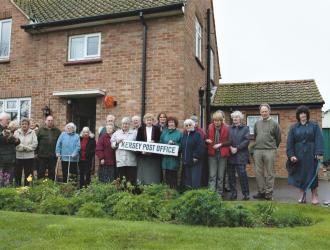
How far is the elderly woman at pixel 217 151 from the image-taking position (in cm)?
809

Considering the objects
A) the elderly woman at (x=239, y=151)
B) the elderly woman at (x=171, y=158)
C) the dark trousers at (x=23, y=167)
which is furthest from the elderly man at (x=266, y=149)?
the dark trousers at (x=23, y=167)

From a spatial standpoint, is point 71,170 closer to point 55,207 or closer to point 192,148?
point 55,207

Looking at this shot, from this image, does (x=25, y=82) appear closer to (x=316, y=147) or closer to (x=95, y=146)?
(x=95, y=146)

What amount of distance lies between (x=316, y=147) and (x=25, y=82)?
9516 mm

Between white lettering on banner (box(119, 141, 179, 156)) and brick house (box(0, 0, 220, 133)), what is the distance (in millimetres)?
3271

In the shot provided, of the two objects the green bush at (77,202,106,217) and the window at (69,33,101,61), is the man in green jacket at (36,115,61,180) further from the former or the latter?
the green bush at (77,202,106,217)

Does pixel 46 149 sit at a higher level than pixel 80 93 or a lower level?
lower

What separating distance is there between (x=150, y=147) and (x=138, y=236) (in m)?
3.24

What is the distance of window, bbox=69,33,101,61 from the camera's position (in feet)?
40.6

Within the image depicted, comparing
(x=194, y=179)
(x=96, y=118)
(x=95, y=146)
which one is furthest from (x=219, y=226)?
(x=96, y=118)

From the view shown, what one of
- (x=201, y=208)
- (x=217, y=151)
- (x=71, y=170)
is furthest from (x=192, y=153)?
(x=71, y=170)

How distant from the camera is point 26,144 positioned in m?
9.14

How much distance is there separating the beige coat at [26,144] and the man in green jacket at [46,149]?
279 mm

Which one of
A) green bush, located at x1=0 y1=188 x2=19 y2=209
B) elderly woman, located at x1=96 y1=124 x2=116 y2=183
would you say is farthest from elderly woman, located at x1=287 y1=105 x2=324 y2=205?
green bush, located at x1=0 y1=188 x2=19 y2=209
